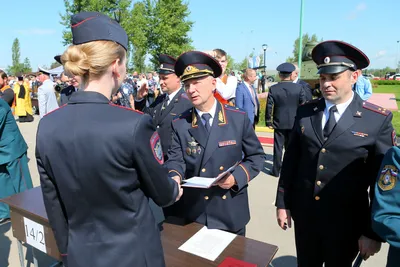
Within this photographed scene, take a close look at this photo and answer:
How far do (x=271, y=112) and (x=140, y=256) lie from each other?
4831 millimetres

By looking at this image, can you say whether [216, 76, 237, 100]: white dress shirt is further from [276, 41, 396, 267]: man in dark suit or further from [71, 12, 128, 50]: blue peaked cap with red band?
[71, 12, 128, 50]: blue peaked cap with red band

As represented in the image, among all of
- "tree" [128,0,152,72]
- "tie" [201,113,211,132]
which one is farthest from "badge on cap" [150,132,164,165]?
"tree" [128,0,152,72]

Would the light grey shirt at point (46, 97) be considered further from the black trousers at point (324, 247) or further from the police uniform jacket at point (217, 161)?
the black trousers at point (324, 247)

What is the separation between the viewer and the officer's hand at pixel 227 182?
192cm

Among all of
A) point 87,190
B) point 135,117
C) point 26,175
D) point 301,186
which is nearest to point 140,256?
point 87,190

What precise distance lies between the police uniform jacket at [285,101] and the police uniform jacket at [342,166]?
11.2 ft

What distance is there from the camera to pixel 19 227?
248 centimetres

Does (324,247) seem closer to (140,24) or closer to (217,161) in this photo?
(217,161)

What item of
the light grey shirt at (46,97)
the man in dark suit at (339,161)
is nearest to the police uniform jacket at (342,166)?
the man in dark suit at (339,161)

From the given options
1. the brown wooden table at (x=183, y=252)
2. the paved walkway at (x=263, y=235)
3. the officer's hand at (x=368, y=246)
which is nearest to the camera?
the brown wooden table at (x=183, y=252)

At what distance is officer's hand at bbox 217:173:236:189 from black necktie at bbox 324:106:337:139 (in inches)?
25.8

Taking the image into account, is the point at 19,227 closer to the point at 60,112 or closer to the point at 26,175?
the point at 26,175

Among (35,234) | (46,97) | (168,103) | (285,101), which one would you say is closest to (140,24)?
(46,97)

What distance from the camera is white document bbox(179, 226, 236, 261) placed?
5.32 feet
